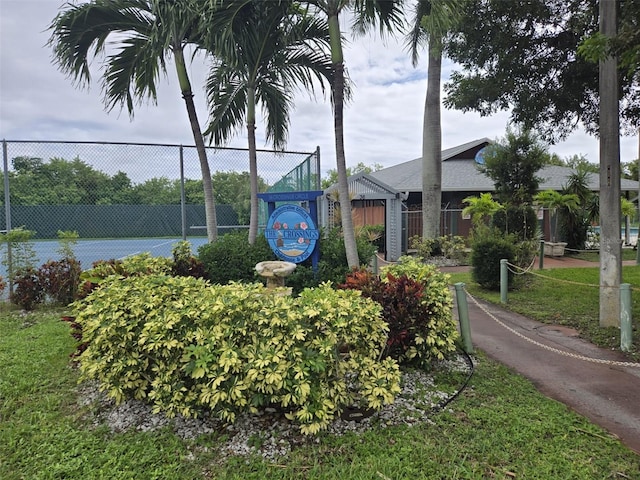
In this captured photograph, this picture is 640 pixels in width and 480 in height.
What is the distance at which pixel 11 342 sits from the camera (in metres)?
4.96

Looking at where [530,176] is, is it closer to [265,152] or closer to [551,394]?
[265,152]

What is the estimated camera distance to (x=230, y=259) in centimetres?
669

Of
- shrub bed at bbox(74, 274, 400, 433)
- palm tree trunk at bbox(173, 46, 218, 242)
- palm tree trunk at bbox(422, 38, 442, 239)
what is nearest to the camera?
shrub bed at bbox(74, 274, 400, 433)

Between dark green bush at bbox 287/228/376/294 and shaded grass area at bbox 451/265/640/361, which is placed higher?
dark green bush at bbox 287/228/376/294

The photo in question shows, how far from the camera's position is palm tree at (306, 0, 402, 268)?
5.38 metres

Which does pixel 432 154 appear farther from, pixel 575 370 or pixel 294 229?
pixel 575 370

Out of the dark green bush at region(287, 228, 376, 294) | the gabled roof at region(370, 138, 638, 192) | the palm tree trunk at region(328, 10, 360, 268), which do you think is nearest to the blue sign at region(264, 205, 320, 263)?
the dark green bush at region(287, 228, 376, 294)

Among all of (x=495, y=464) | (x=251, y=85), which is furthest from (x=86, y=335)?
(x=251, y=85)

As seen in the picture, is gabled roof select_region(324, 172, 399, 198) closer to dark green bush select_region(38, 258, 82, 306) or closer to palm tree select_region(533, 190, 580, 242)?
palm tree select_region(533, 190, 580, 242)

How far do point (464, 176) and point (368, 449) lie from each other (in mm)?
17626

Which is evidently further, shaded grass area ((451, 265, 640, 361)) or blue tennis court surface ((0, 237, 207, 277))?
blue tennis court surface ((0, 237, 207, 277))

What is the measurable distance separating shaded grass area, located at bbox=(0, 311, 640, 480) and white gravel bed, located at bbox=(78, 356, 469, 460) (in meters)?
0.08

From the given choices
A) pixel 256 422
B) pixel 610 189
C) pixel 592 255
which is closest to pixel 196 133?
pixel 256 422

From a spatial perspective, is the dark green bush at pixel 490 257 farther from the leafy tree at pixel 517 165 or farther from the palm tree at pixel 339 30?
the leafy tree at pixel 517 165
